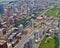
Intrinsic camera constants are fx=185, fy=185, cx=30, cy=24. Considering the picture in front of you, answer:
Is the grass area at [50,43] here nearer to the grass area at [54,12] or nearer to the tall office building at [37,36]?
the tall office building at [37,36]

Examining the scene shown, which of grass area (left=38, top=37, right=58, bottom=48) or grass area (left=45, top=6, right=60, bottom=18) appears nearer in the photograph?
grass area (left=38, top=37, right=58, bottom=48)

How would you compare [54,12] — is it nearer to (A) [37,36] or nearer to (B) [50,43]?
(A) [37,36]

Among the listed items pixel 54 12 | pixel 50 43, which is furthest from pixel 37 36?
pixel 54 12

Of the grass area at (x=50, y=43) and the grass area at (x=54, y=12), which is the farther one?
the grass area at (x=54, y=12)

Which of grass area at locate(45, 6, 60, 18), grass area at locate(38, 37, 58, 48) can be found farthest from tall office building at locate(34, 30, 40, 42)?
grass area at locate(45, 6, 60, 18)

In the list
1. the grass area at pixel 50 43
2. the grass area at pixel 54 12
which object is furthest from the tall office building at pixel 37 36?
the grass area at pixel 54 12

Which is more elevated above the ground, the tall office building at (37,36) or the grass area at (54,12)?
the tall office building at (37,36)

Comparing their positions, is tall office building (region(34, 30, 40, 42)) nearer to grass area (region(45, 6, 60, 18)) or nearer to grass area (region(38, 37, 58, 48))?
grass area (region(38, 37, 58, 48))

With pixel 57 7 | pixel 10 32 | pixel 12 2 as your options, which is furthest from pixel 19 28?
pixel 12 2

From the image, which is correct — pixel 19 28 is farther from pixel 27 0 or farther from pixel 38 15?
pixel 27 0

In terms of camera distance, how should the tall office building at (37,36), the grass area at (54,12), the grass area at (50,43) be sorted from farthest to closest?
the grass area at (54,12) → the tall office building at (37,36) → the grass area at (50,43)

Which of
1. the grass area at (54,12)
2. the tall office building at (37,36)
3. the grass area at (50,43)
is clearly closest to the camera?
the grass area at (50,43)

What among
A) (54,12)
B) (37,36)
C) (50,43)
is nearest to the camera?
(50,43)
